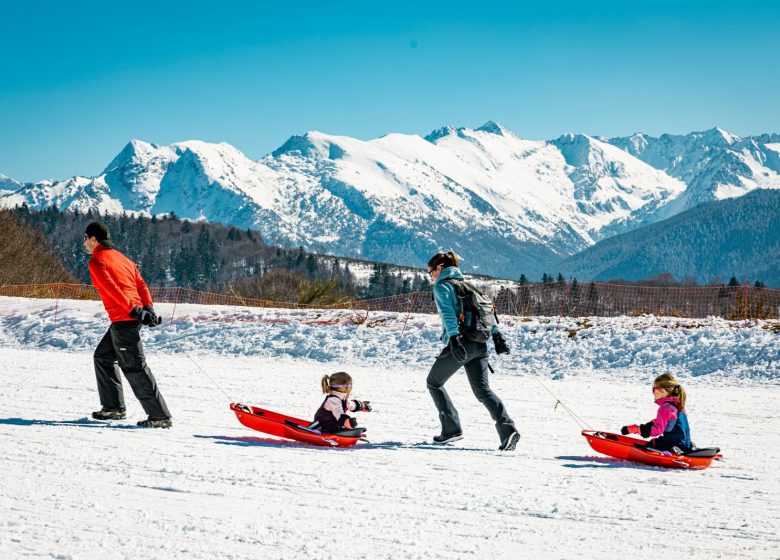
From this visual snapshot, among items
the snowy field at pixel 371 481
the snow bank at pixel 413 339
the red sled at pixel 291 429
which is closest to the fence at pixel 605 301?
the snow bank at pixel 413 339

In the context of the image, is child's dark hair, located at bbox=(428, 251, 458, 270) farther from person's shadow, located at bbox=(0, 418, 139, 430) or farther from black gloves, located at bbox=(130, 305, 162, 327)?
person's shadow, located at bbox=(0, 418, 139, 430)

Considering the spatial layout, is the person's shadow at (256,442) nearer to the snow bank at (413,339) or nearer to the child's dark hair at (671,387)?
the child's dark hair at (671,387)

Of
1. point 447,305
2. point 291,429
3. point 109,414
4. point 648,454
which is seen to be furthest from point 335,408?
point 648,454

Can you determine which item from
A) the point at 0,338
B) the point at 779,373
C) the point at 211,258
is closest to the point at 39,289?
the point at 0,338

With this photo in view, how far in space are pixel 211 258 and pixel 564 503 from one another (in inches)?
6843

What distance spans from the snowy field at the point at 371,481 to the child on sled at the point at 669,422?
0.86 feet

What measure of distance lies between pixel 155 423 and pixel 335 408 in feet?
5.69

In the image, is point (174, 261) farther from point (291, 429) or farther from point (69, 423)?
point (291, 429)

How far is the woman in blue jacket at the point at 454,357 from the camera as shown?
268 inches

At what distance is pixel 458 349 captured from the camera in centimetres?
682

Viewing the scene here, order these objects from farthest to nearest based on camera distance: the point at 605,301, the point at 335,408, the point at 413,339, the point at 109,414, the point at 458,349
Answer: the point at 605,301, the point at 413,339, the point at 109,414, the point at 335,408, the point at 458,349

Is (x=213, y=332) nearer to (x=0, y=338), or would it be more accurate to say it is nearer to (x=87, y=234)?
(x=0, y=338)

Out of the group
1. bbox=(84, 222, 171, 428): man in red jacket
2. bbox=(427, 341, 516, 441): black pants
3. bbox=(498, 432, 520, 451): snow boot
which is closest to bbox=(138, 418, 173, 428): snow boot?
bbox=(84, 222, 171, 428): man in red jacket

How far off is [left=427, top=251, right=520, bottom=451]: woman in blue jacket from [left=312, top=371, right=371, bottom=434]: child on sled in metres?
0.78
